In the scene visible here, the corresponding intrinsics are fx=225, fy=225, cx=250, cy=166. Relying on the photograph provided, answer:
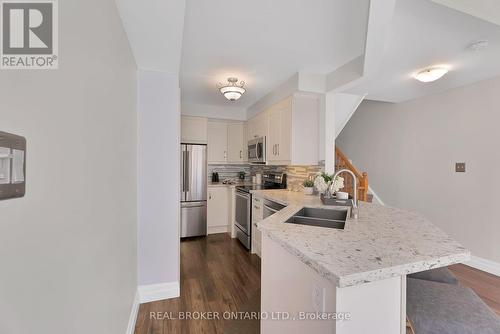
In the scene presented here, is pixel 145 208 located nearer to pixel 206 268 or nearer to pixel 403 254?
pixel 206 268

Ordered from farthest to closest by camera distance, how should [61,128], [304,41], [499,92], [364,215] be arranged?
[499,92]
[304,41]
[364,215]
[61,128]

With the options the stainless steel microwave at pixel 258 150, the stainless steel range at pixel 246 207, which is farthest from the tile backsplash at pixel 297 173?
the stainless steel microwave at pixel 258 150

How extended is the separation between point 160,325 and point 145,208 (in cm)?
99

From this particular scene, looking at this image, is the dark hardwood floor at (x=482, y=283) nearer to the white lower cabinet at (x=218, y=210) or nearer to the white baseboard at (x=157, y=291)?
the white baseboard at (x=157, y=291)

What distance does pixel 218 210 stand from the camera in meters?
4.35

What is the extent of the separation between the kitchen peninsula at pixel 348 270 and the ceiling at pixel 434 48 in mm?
1611

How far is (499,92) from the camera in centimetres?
279

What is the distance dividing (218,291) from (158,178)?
1328 millimetres

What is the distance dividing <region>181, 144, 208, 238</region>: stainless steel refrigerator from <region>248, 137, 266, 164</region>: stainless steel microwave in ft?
2.83

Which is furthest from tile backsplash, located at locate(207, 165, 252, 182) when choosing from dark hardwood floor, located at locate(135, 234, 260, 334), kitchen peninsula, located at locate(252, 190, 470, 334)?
kitchen peninsula, located at locate(252, 190, 470, 334)

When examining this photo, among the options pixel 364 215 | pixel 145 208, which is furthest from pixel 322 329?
pixel 145 208

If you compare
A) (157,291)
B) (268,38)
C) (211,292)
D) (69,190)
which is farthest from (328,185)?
(69,190)

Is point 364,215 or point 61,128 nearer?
point 61,128

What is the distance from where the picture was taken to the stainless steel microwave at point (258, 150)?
3.80 m
